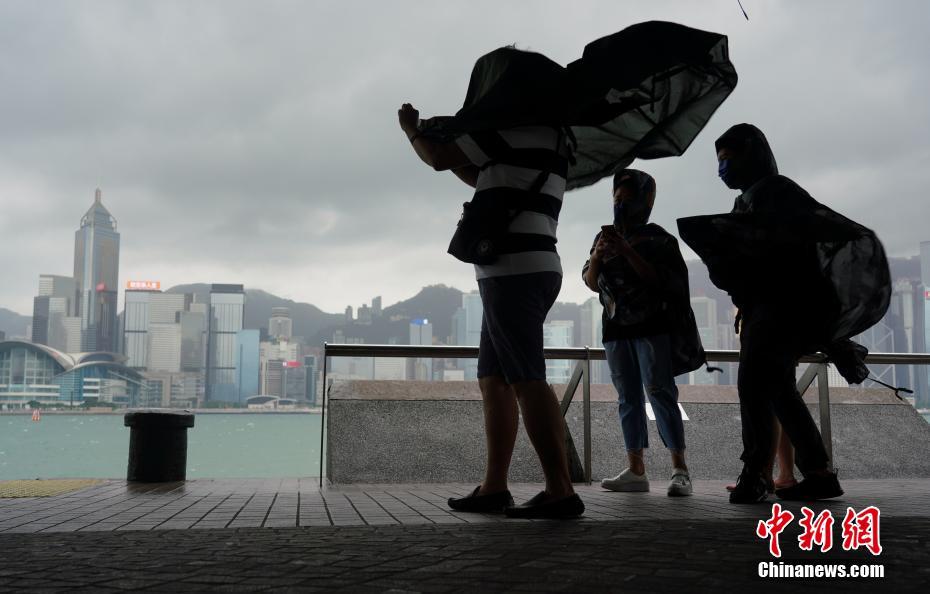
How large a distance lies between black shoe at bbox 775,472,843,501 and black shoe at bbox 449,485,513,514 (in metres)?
1.28

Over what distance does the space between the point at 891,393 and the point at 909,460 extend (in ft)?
Result: 2.88

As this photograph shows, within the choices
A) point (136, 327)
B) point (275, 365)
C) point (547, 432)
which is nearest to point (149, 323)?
point (136, 327)

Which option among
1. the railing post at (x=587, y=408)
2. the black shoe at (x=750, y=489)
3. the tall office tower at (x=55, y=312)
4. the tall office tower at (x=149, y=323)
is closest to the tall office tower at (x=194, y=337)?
the tall office tower at (x=149, y=323)

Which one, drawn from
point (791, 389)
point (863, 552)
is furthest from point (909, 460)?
point (863, 552)

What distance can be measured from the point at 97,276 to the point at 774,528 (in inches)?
6141

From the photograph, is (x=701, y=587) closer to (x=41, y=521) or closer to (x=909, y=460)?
(x=41, y=521)

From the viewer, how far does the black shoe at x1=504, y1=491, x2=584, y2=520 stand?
105 inches

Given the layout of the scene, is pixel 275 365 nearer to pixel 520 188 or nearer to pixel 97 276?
pixel 97 276

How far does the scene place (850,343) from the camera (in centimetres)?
354

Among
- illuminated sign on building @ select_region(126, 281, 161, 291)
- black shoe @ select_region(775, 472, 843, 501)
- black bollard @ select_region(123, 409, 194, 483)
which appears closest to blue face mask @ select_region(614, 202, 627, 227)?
black shoe @ select_region(775, 472, 843, 501)

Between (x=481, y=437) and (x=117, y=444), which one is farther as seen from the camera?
(x=117, y=444)

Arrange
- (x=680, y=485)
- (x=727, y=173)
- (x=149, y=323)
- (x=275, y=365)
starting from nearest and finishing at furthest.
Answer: (x=727, y=173)
(x=680, y=485)
(x=275, y=365)
(x=149, y=323)

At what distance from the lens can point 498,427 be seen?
300 cm

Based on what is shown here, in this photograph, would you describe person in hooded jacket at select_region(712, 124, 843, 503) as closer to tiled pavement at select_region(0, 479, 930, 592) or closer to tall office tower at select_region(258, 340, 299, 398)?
tiled pavement at select_region(0, 479, 930, 592)
